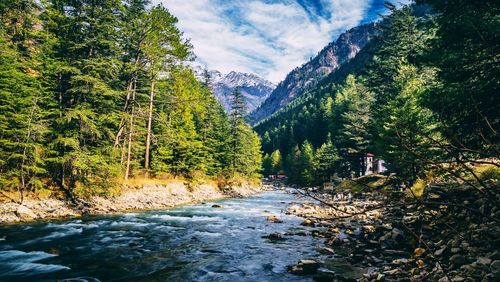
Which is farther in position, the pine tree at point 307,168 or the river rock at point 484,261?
the pine tree at point 307,168

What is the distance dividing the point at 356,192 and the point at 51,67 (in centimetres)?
3236

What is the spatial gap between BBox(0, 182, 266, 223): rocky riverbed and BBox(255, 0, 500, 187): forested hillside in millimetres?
17337

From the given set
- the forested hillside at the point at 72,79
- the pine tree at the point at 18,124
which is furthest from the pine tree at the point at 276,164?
the pine tree at the point at 18,124

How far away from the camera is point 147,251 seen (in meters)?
12.1

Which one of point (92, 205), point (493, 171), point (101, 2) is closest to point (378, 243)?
point (493, 171)

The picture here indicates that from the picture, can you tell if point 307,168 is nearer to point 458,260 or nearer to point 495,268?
point 458,260

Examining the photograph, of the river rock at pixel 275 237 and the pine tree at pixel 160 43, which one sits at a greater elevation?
the pine tree at pixel 160 43

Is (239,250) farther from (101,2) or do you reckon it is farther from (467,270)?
(101,2)

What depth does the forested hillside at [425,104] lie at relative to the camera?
8.35 feet

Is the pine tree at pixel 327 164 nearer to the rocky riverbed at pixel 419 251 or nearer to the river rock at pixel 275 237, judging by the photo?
the river rock at pixel 275 237

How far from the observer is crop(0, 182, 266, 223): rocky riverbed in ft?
55.9

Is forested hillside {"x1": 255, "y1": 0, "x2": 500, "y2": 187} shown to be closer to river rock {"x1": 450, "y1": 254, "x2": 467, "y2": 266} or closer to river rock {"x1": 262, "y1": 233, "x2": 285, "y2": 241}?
river rock {"x1": 450, "y1": 254, "x2": 467, "y2": 266}

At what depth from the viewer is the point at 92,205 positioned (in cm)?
2178

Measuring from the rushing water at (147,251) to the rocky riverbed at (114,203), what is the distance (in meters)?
1.88
